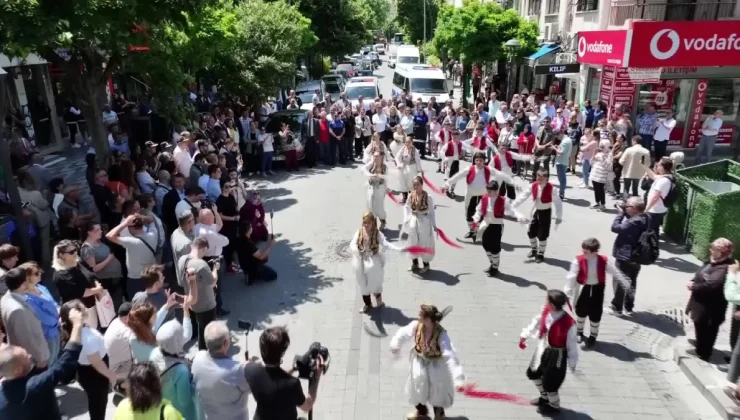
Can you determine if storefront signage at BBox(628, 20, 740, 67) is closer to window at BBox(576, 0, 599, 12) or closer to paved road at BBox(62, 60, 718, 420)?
window at BBox(576, 0, 599, 12)

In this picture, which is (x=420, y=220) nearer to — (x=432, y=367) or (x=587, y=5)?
(x=432, y=367)

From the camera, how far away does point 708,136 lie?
15.3m

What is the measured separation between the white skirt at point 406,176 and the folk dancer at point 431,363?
6630mm

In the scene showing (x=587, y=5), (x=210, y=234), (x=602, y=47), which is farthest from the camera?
(x=587, y=5)

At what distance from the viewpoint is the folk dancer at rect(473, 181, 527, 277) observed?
8602mm

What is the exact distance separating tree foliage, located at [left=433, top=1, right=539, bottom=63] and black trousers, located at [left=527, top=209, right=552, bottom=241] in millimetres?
16806

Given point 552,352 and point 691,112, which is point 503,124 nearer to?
point 691,112

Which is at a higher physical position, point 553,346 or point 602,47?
point 602,47

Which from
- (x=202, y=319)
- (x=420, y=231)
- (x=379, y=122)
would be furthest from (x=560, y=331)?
(x=379, y=122)

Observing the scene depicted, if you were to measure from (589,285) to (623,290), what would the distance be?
53.2 inches

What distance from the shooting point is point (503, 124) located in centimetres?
1583

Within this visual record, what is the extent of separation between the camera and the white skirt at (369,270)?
7547 mm

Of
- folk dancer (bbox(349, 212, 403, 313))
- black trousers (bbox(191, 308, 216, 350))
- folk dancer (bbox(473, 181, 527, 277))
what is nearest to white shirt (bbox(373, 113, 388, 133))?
folk dancer (bbox(473, 181, 527, 277))

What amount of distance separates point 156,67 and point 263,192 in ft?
15.5
